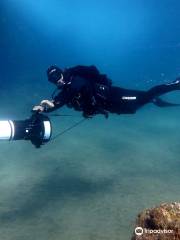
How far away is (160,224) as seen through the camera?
145 inches

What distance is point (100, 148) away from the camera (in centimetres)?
1134

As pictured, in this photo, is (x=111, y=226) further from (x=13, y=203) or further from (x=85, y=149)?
(x=85, y=149)

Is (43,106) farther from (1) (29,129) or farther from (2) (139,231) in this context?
(2) (139,231)

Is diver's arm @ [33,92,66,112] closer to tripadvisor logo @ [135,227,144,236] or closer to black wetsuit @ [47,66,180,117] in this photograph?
black wetsuit @ [47,66,180,117]

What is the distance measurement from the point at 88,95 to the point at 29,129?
4.28 ft

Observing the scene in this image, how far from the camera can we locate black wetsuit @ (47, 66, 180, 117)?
6152mm

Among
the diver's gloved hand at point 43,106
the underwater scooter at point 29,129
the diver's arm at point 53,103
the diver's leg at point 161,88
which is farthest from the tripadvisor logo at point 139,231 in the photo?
the diver's leg at point 161,88

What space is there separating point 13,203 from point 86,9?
6245cm

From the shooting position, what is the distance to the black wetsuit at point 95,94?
615cm

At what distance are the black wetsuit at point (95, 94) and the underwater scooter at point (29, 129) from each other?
474 millimetres

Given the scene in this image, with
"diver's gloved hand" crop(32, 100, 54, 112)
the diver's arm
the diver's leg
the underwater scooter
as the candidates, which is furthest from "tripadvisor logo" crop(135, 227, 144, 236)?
the diver's leg

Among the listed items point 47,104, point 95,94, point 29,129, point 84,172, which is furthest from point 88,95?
point 84,172

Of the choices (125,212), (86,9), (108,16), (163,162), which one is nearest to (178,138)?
(163,162)

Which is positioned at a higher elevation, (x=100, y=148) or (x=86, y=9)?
(x=86, y=9)
